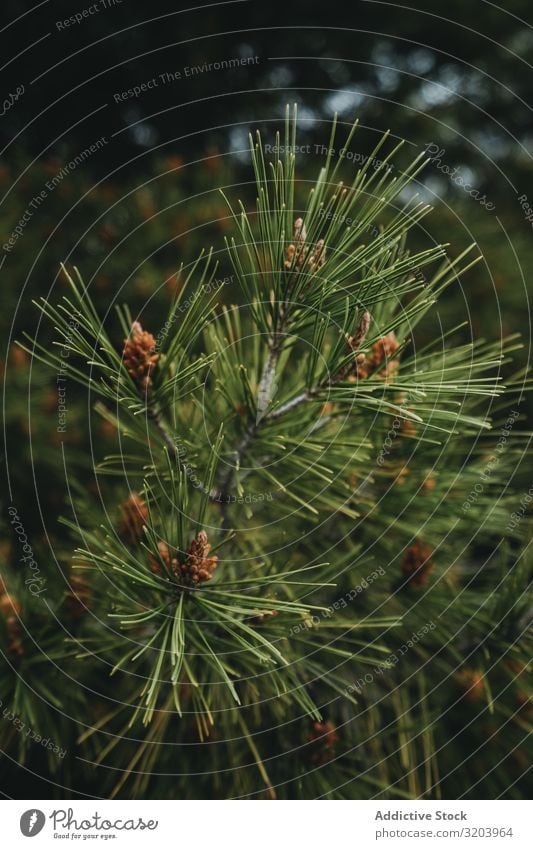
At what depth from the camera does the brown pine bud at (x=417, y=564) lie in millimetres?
620

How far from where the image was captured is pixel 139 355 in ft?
1.56

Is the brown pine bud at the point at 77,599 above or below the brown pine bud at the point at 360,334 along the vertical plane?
below

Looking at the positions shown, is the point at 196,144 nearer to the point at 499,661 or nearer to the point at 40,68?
the point at 40,68

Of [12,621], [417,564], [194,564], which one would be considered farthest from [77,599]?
[417,564]

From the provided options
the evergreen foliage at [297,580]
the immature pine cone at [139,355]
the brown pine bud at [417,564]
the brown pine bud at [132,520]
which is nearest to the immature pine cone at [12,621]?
the evergreen foliage at [297,580]

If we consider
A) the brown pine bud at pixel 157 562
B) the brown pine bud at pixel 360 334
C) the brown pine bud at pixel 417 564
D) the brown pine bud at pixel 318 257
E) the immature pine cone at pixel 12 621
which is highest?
the brown pine bud at pixel 318 257

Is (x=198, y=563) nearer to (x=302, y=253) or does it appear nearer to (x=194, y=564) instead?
(x=194, y=564)

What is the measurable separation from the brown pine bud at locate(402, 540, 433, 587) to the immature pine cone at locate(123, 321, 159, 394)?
0.31 metres

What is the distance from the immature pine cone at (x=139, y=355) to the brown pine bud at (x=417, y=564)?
0.31 m

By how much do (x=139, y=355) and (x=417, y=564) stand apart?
13.3 inches

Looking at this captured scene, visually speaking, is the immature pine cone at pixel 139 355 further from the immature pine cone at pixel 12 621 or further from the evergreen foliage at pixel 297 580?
the immature pine cone at pixel 12 621

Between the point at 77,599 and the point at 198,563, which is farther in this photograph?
the point at 77,599
